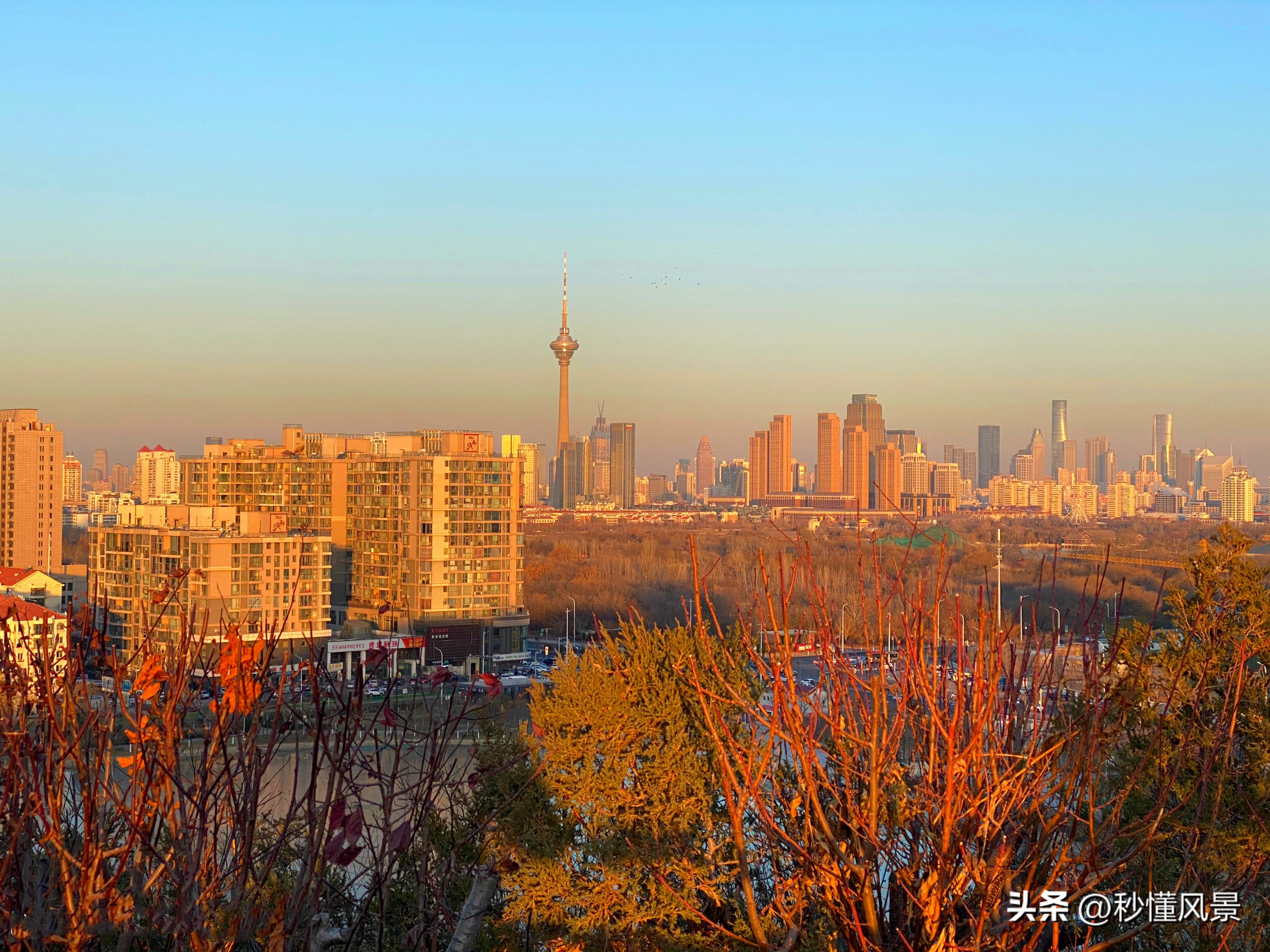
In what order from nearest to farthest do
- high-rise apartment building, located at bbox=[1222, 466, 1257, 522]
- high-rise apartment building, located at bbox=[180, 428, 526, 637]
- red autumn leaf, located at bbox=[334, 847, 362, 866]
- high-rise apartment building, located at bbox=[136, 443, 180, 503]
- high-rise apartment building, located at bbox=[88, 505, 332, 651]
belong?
red autumn leaf, located at bbox=[334, 847, 362, 866], high-rise apartment building, located at bbox=[88, 505, 332, 651], high-rise apartment building, located at bbox=[180, 428, 526, 637], high-rise apartment building, located at bbox=[136, 443, 180, 503], high-rise apartment building, located at bbox=[1222, 466, 1257, 522]

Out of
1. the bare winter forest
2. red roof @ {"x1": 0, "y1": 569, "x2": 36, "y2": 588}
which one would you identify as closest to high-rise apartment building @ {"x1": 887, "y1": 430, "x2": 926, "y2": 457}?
the bare winter forest

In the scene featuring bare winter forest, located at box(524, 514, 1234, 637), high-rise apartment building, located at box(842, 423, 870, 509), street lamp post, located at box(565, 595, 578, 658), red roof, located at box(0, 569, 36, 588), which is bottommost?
street lamp post, located at box(565, 595, 578, 658)

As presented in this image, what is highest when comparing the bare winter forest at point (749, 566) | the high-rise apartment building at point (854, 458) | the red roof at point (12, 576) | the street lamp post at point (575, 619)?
the high-rise apartment building at point (854, 458)

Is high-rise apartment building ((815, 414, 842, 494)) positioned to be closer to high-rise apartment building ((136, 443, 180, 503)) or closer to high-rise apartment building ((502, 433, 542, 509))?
high-rise apartment building ((502, 433, 542, 509))

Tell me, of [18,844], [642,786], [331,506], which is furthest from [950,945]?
[331,506]

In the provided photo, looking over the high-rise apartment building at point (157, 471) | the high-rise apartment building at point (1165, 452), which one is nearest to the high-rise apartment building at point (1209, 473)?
the high-rise apartment building at point (1165, 452)

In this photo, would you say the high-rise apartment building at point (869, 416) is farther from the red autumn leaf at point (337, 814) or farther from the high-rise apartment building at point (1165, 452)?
the red autumn leaf at point (337, 814)
